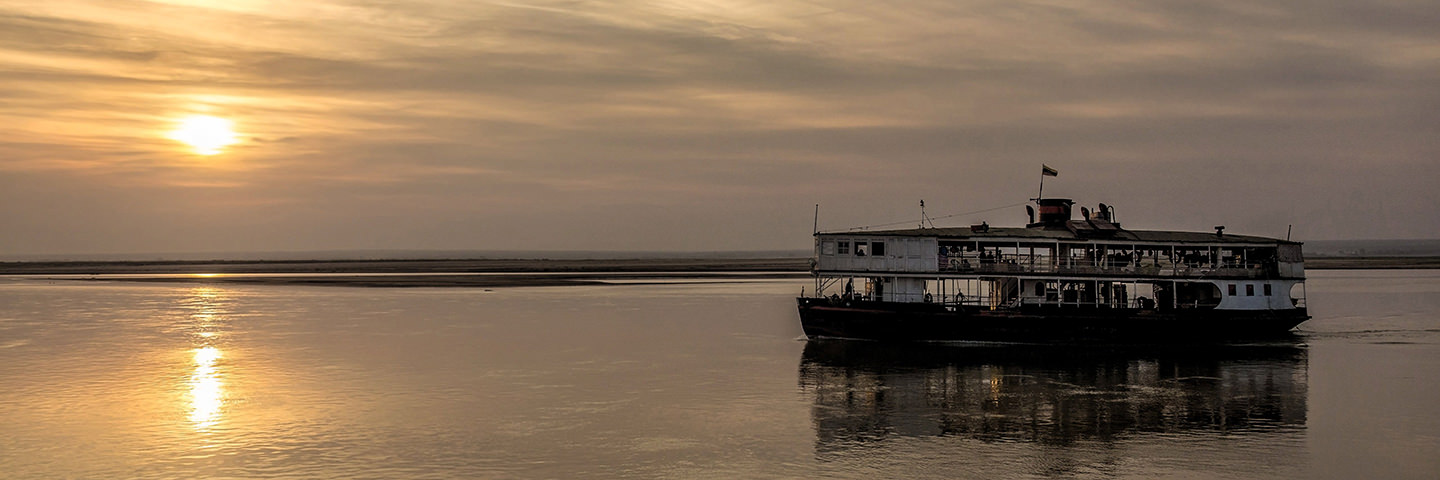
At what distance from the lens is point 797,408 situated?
3644 cm

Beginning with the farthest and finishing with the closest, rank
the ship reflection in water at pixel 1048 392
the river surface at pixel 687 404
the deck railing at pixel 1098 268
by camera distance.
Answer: the deck railing at pixel 1098 268 < the ship reflection in water at pixel 1048 392 < the river surface at pixel 687 404

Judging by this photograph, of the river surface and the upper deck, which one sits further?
the upper deck

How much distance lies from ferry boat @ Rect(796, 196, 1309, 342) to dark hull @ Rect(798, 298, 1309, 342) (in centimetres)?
5

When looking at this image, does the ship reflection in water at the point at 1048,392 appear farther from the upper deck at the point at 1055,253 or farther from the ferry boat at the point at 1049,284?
the upper deck at the point at 1055,253

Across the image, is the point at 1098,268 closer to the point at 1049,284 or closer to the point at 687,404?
→ the point at 1049,284

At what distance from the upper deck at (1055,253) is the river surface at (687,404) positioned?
13.5 ft

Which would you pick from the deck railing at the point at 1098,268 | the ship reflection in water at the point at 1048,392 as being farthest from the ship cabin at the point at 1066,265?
the ship reflection in water at the point at 1048,392

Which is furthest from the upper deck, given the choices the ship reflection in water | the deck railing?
the ship reflection in water

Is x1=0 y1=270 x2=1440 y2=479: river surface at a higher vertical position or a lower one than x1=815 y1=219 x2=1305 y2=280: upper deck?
lower

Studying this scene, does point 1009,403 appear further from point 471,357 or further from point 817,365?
point 471,357

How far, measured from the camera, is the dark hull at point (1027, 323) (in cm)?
5559

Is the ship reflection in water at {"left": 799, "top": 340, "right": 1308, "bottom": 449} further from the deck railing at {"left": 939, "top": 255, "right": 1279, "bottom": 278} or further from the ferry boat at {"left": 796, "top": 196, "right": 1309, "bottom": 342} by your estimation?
the deck railing at {"left": 939, "top": 255, "right": 1279, "bottom": 278}

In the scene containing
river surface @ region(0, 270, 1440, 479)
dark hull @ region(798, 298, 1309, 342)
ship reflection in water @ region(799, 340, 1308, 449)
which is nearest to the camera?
river surface @ region(0, 270, 1440, 479)

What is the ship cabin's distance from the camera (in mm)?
56625
